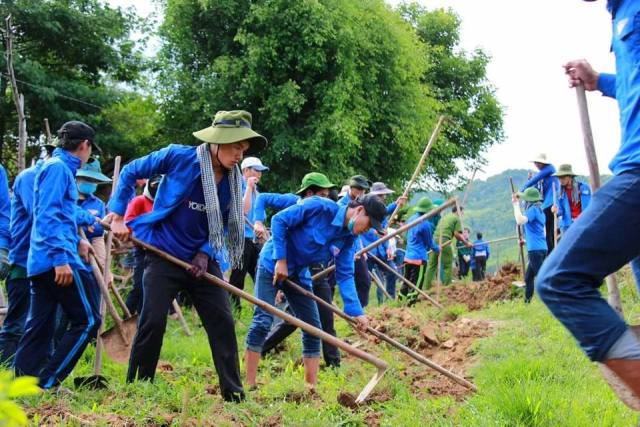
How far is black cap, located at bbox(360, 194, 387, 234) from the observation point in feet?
16.7

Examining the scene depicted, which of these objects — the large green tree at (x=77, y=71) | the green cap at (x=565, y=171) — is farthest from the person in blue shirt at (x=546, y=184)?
the large green tree at (x=77, y=71)

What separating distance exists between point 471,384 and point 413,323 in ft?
11.4

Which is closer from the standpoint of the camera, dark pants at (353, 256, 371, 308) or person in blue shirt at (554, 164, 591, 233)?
dark pants at (353, 256, 371, 308)

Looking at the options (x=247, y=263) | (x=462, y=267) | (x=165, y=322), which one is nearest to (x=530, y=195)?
(x=247, y=263)

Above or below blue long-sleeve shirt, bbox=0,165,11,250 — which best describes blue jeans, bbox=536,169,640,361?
above

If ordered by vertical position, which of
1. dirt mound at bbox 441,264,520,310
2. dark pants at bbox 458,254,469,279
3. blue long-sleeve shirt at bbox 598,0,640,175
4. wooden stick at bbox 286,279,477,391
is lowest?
dark pants at bbox 458,254,469,279

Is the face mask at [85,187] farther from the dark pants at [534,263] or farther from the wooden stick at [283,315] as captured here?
Result: the dark pants at [534,263]

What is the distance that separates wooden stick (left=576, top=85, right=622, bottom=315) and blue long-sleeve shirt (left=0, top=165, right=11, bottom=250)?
459 centimetres

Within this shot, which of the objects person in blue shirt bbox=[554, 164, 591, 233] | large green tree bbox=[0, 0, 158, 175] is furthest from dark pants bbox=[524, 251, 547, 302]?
large green tree bbox=[0, 0, 158, 175]

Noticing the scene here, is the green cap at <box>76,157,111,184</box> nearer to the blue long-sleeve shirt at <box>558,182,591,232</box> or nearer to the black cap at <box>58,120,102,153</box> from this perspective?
the black cap at <box>58,120,102,153</box>

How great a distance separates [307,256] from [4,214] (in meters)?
2.59

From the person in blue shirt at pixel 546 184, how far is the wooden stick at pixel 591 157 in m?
7.00

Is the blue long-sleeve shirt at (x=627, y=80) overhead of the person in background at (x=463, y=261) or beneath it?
overhead

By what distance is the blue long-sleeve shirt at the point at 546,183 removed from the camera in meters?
9.95
